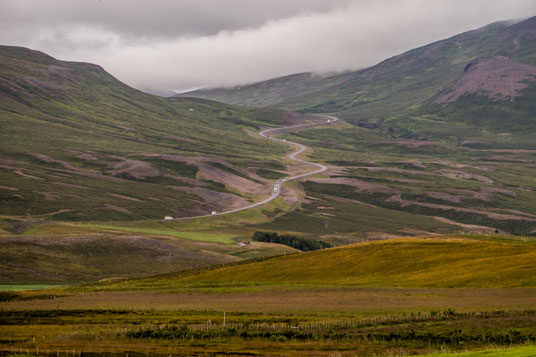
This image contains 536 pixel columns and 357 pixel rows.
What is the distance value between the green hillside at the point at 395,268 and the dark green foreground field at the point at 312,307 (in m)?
0.21

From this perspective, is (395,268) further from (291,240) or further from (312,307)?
(291,240)

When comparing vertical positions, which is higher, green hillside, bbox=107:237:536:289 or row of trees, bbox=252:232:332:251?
green hillside, bbox=107:237:536:289

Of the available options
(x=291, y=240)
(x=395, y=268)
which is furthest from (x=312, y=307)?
(x=291, y=240)

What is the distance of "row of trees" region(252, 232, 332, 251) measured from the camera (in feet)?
568

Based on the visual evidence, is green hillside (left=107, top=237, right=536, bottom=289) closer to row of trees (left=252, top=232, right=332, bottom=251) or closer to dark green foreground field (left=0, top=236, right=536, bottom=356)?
dark green foreground field (left=0, top=236, right=536, bottom=356)

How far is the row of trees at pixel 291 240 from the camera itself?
6816 inches

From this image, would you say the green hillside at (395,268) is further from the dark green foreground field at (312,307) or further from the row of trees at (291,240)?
the row of trees at (291,240)

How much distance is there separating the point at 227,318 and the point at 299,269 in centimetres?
4286

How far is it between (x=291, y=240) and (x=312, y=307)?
4395 inches

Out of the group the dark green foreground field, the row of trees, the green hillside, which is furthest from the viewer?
the row of trees

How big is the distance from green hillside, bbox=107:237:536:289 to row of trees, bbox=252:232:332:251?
56505 millimetres

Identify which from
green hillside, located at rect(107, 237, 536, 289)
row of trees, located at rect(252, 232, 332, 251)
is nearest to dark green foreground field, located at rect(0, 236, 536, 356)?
green hillside, located at rect(107, 237, 536, 289)

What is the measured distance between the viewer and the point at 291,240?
17838 centimetres

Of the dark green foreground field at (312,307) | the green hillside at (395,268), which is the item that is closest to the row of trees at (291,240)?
the green hillside at (395,268)
